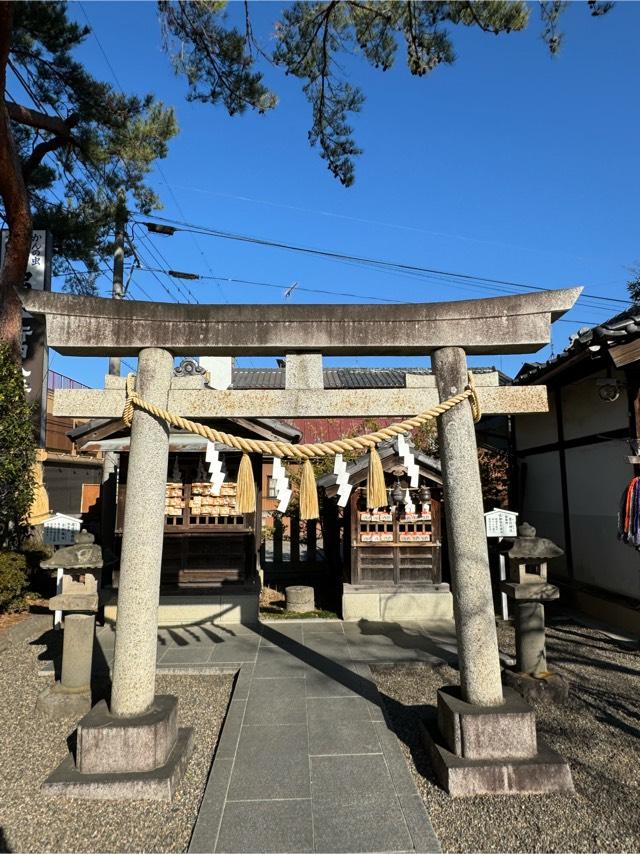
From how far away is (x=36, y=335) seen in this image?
10594 millimetres

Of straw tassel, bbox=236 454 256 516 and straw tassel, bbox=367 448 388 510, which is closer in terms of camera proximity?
straw tassel, bbox=367 448 388 510

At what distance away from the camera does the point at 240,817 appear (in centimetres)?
349

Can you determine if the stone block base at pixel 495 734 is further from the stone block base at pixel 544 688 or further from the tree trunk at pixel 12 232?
the tree trunk at pixel 12 232

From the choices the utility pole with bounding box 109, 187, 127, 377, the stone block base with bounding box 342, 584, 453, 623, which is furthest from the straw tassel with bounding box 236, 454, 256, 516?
the utility pole with bounding box 109, 187, 127, 377

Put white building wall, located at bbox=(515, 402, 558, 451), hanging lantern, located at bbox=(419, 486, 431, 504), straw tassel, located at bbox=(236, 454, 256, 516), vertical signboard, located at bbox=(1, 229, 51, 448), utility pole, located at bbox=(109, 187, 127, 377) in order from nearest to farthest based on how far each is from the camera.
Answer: straw tassel, located at bbox=(236, 454, 256, 516) < hanging lantern, located at bbox=(419, 486, 431, 504) < vertical signboard, located at bbox=(1, 229, 51, 448) < white building wall, located at bbox=(515, 402, 558, 451) < utility pole, located at bbox=(109, 187, 127, 377)

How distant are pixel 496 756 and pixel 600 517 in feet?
21.4

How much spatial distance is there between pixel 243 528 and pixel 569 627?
244 inches

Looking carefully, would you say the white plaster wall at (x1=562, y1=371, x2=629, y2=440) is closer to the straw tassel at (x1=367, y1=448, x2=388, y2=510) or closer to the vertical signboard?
the straw tassel at (x1=367, y1=448, x2=388, y2=510)

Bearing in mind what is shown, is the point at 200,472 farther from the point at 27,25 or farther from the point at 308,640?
the point at 27,25

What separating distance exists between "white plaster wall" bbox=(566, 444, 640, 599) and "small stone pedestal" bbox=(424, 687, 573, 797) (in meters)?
5.35

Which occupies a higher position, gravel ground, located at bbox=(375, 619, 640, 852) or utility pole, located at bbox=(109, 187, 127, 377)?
utility pole, located at bbox=(109, 187, 127, 377)

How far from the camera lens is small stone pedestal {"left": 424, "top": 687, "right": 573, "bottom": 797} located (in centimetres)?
372

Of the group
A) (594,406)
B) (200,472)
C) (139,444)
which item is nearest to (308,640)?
(200,472)

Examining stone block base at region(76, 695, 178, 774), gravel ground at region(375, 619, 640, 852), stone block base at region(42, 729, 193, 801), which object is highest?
stone block base at region(76, 695, 178, 774)
